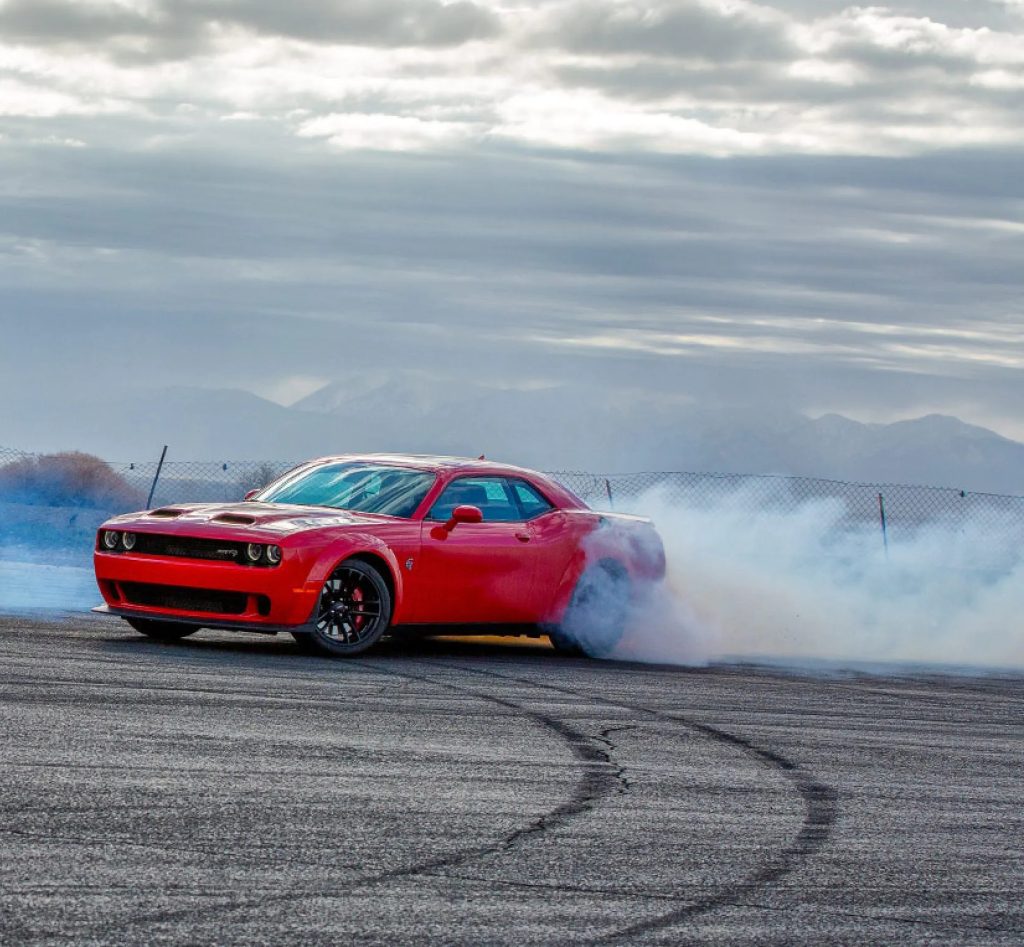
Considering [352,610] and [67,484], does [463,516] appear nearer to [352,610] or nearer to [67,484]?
[352,610]

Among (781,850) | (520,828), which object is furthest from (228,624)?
(781,850)

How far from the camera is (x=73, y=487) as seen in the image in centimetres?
3456

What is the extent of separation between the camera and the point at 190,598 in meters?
12.2

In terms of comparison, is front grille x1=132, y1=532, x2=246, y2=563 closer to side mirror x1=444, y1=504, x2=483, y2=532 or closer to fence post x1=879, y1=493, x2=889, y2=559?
side mirror x1=444, y1=504, x2=483, y2=532

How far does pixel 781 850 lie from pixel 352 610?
6389mm

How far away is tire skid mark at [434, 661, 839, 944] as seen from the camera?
17.5 feet

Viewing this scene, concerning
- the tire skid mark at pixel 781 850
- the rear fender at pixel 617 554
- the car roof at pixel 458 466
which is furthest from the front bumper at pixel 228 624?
the rear fender at pixel 617 554

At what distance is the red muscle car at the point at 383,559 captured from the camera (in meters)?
12.1

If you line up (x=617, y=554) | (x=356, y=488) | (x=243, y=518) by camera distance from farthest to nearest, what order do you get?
(x=617, y=554)
(x=356, y=488)
(x=243, y=518)

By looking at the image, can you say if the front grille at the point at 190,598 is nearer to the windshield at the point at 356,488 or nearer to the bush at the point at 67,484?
the windshield at the point at 356,488

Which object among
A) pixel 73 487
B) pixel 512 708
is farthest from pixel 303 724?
pixel 73 487

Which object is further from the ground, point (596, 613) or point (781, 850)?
point (596, 613)

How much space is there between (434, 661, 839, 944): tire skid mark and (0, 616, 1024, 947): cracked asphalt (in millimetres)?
15

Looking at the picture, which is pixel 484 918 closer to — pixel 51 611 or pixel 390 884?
pixel 390 884
